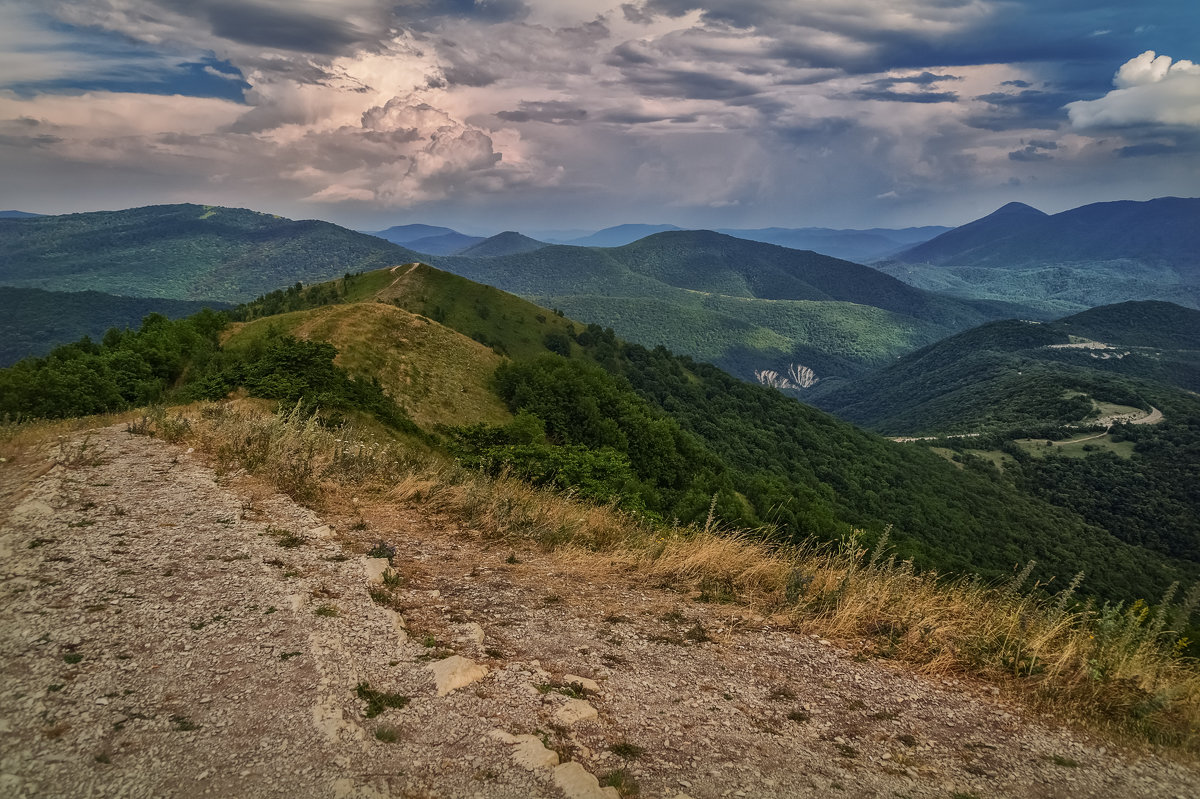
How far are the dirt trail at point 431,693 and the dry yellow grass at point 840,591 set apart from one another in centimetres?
59

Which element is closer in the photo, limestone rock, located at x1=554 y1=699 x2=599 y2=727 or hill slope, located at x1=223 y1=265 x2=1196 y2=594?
limestone rock, located at x1=554 y1=699 x2=599 y2=727

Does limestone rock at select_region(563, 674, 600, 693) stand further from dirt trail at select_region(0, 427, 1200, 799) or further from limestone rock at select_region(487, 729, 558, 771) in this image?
limestone rock at select_region(487, 729, 558, 771)

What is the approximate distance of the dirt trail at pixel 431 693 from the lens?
496 centimetres

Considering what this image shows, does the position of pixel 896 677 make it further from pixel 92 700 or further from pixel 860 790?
pixel 92 700

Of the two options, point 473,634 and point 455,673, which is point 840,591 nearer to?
point 473,634

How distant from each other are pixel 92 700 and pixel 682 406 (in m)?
95.8

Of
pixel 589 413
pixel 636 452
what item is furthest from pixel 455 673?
pixel 589 413

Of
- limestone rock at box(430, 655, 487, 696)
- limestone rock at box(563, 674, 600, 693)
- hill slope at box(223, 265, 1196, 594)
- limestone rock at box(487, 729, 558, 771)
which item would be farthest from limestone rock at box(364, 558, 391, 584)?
hill slope at box(223, 265, 1196, 594)

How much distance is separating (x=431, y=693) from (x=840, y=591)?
6.02 metres

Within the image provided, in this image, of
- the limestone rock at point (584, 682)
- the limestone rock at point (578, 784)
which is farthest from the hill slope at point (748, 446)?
the limestone rock at point (578, 784)

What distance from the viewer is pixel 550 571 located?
32.1ft

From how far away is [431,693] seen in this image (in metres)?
6.06

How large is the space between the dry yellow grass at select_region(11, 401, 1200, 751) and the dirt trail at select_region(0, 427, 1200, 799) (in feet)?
1.95

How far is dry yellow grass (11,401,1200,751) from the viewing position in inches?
278
